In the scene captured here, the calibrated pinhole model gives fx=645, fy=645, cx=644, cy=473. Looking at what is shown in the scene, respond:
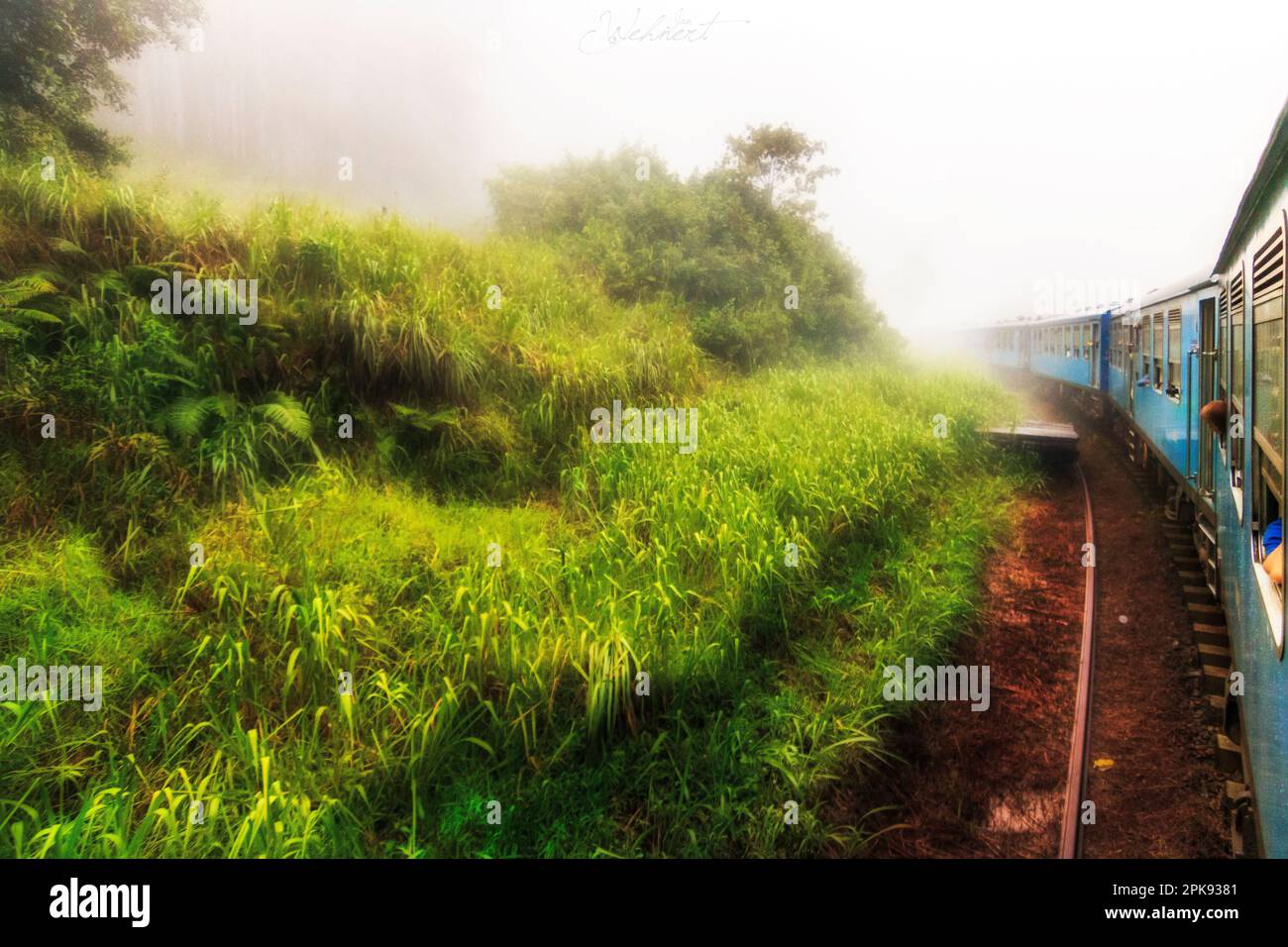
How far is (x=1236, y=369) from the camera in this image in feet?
10.9

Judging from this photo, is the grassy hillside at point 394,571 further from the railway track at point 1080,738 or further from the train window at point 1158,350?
the train window at point 1158,350

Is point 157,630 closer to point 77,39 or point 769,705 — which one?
point 769,705

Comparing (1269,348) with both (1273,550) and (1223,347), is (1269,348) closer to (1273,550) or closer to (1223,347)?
(1273,550)

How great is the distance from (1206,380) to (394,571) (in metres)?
5.87

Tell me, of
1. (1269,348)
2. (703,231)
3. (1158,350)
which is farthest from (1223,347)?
(703,231)

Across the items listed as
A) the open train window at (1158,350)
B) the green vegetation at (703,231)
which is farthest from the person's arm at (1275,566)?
the green vegetation at (703,231)

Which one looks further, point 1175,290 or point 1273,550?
point 1175,290

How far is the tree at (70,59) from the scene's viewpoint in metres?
5.64

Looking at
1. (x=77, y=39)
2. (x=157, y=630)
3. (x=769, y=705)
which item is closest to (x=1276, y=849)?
(x=769, y=705)

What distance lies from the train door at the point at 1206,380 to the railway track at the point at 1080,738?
118 cm

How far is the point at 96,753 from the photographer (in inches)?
109

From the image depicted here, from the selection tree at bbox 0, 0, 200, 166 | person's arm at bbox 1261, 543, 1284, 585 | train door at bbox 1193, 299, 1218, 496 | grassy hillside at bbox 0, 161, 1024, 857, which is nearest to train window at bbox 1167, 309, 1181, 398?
train door at bbox 1193, 299, 1218, 496

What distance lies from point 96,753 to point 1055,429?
1045 cm

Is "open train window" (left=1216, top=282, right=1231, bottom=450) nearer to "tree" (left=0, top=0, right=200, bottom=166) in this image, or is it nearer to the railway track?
the railway track
